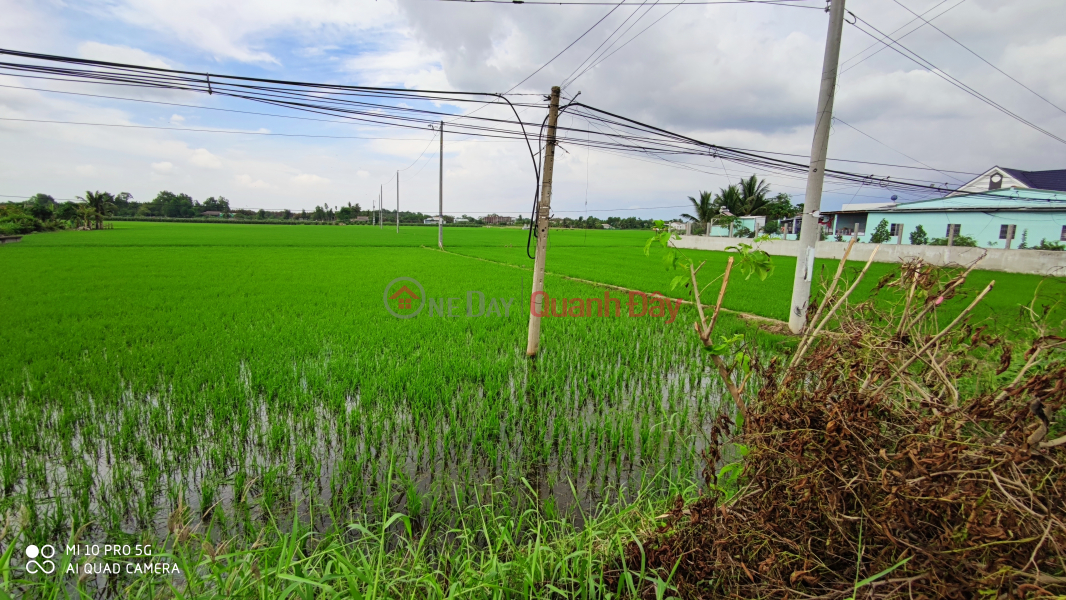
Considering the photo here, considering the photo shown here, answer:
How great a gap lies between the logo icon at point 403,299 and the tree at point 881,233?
63.0 feet

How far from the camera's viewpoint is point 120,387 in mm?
4367

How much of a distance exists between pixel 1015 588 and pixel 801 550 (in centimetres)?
52

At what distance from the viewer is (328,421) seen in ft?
12.9

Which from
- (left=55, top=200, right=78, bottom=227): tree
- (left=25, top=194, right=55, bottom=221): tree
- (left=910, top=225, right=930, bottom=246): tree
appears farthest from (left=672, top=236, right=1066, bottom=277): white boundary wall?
(left=55, top=200, right=78, bottom=227): tree

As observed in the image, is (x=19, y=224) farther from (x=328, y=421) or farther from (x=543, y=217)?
(x=543, y=217)

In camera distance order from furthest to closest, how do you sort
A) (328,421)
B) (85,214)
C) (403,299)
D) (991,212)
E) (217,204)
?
(217,204) < (85,214) < (991,212) < (403,299) < (328,421)

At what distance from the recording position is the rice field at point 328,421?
2691 millimetres

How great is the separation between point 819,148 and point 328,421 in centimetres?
682

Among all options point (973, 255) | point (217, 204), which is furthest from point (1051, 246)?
point (217, 204)

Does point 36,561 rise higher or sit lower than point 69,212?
lower

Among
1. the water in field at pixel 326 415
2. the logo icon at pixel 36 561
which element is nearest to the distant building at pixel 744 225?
the water in field at pixel 326 415

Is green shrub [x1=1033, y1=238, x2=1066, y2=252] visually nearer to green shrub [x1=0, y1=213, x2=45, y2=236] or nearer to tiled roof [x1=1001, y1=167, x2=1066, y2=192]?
tiled roof [x1=1001, y1=167, x2=1066, y2=192]

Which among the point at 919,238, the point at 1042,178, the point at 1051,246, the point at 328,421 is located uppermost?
the point at 1042,178

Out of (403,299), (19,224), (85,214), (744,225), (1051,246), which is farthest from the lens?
(85,214)
